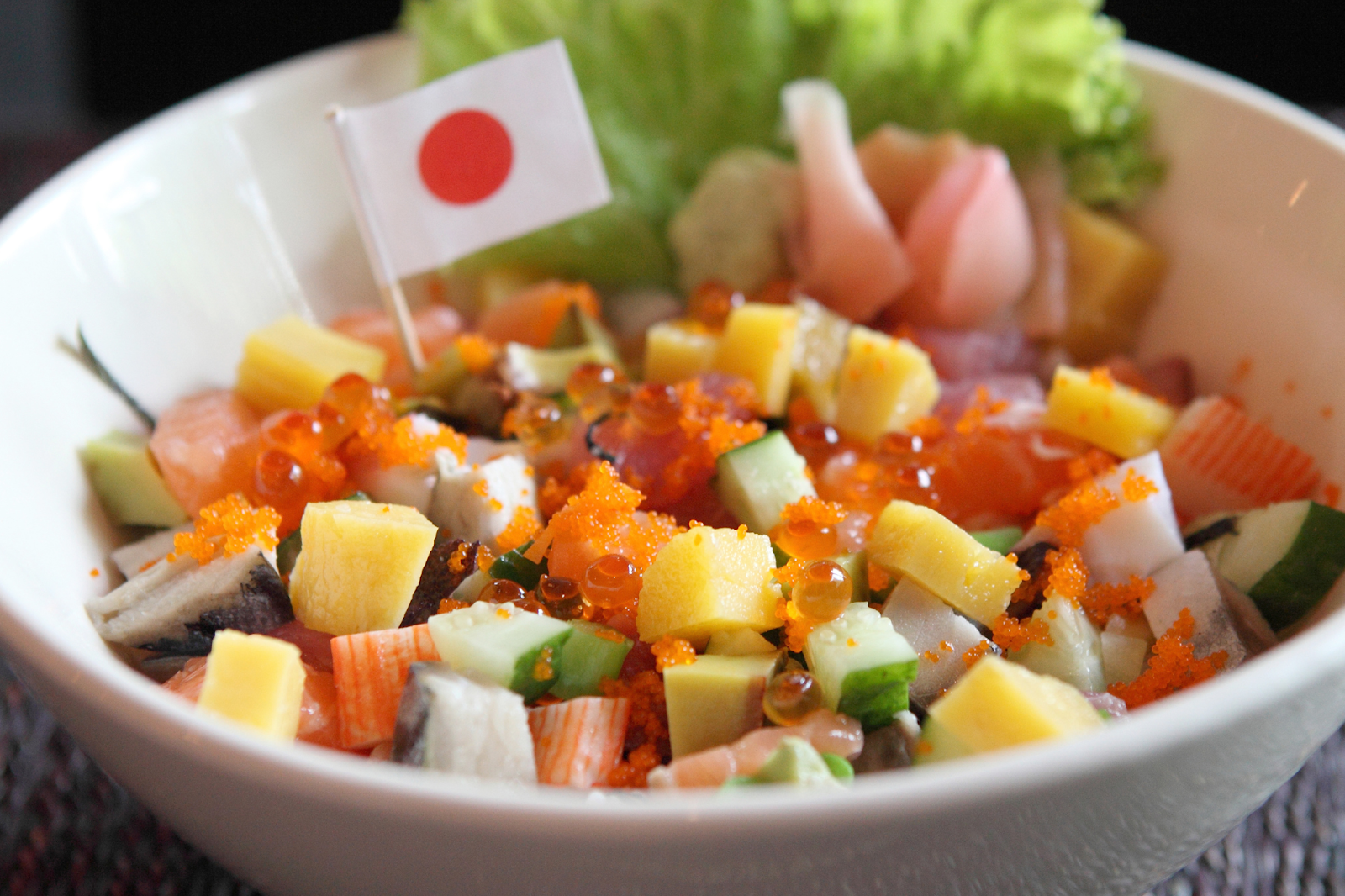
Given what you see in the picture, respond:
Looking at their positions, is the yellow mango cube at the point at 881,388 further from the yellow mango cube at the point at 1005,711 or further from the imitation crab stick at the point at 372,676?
the imitation crab stick at the point at 372,676

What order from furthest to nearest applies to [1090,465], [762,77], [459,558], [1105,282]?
1. [762,77]
2. [1105,282]
3. [1090,465]
4. [459,558]

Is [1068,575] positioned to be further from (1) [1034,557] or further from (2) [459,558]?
(2) [459,558]

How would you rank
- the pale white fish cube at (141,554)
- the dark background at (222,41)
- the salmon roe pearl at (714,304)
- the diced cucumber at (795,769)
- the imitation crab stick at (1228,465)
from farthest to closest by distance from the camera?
the dark background at (222,41) → the salmon roe pearl at (714,304) → the imitation crab stick at (1228,465) → the pale white fish cube at (141,554) → the diced cucumber at (795,769)

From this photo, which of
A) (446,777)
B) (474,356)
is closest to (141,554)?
(474,356)

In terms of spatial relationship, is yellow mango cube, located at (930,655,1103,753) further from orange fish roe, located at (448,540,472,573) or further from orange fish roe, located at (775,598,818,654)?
orange fish roe, located at (448,540,472,573)

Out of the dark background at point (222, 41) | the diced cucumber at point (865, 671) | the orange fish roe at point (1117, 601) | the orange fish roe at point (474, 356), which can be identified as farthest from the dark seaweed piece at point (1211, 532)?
the dark background at point (222, 41)

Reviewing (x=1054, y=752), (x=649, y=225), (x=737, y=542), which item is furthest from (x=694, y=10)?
(x=1054, y=752)

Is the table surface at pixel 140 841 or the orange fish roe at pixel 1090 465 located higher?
the orange fish roe at pixel 1090 465
